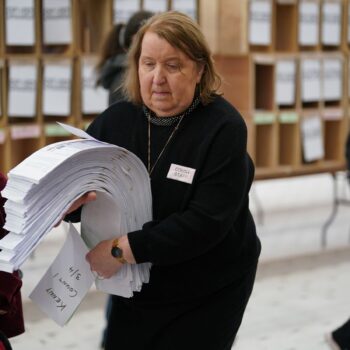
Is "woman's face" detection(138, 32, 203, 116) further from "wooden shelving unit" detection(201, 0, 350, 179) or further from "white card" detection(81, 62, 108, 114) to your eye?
"wooden shelving unit" detection(201, 0, 350, 179)

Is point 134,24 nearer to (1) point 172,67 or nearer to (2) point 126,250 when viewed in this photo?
(1) point 172,67

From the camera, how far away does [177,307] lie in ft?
6.10

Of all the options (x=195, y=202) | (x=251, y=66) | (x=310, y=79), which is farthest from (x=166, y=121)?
(x=310, y=79)

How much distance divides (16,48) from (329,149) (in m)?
2.41

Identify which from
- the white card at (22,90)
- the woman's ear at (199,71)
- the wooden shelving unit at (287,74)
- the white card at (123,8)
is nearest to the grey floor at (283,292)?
the wooden shelving unit at (287,74)

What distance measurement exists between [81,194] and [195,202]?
27cm

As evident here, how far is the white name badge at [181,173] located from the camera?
68.5 inches

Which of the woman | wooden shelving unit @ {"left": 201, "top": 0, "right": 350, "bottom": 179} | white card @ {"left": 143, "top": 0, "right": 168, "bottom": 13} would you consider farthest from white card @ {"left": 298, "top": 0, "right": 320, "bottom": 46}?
the woman

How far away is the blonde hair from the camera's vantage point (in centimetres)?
171

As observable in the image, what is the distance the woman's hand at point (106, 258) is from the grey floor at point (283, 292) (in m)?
1.93

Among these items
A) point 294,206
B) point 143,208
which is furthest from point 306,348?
point 294,206

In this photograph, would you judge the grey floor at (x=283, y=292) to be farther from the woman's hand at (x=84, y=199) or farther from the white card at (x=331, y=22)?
the woman's hand at (x=84, y=199)

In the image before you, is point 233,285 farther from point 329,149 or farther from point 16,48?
point 329,149

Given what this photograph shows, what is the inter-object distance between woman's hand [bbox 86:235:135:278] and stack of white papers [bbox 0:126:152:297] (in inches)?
1.5
